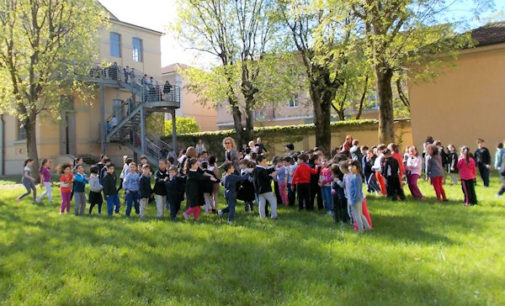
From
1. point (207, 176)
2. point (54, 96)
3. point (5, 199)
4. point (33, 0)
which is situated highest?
point (33, 0)

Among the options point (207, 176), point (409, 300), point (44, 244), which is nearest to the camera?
point (409, 300)

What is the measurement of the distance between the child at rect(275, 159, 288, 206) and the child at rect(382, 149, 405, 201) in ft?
8.50

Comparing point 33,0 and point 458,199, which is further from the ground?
point 33,0

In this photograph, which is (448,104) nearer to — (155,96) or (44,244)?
(155,96)

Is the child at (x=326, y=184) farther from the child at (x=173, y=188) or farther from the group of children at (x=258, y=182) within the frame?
the child at (x=173, y=188)

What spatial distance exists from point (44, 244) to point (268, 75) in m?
16.3

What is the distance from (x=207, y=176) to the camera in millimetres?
9148

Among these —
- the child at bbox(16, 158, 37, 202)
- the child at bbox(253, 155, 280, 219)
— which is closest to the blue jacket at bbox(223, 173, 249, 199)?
the child at bbox(253, 155, 280, 219)

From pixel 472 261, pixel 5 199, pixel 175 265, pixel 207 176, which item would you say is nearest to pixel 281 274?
pixel 175 265

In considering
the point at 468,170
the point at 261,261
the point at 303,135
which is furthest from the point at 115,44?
the point at 261,261

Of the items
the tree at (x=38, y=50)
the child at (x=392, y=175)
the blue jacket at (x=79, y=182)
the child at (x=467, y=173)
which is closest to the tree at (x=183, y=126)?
the tree at (x=38, y=50)

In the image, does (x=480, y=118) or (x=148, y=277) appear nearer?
(x=148, y=277)

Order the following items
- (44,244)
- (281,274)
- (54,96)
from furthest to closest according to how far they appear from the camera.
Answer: (54,96) < (44,244) < (281,274)

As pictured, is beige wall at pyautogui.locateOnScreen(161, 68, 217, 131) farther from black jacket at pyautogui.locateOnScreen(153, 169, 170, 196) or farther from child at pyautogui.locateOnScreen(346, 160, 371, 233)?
child at pyautogui.locateOnScreen(346, 160, 371, 233)
